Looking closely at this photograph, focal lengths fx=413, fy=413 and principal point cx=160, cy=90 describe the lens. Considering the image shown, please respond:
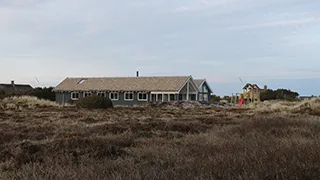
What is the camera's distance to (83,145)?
9086 millimetres

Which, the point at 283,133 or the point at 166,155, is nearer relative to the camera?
the point at 166,155

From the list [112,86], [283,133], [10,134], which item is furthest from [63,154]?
[112,86]

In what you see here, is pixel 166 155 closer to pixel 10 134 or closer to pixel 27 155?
pixel 27 155

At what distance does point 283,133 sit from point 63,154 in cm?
580

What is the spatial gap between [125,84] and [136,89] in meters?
2.67

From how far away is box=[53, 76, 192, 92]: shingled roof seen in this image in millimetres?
50594

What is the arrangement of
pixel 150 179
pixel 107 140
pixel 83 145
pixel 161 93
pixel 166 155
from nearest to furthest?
pixel 150 179 < pixel 166 155 < pixel 83 145 < pixel 107 140 < pixel 161 93

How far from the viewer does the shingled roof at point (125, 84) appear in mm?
50594

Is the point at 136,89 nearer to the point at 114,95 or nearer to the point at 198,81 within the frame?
the point at 114,95

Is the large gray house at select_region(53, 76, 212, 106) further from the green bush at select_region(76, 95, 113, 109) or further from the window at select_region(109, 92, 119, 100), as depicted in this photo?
the green bush at select_region(76, 95, 113, 109)

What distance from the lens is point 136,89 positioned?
167ft

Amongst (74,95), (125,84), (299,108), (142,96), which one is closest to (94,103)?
(142,96)

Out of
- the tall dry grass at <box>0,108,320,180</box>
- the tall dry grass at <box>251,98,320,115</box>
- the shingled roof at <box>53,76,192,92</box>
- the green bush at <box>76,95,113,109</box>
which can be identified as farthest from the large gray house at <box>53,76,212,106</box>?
the tall dry grass at <box>0,108,320,180</box>

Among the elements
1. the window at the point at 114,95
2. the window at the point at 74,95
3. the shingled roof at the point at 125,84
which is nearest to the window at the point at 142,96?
the shingled roof at the point at 125,84
